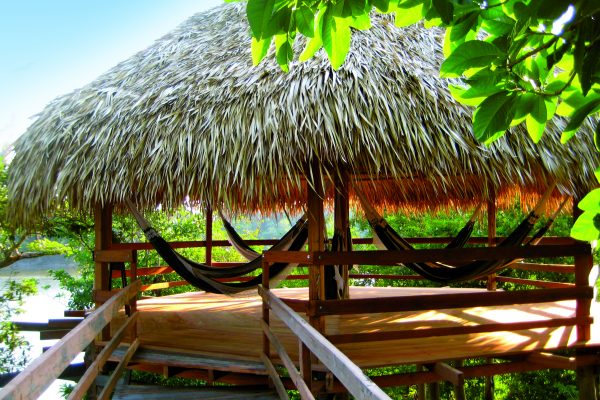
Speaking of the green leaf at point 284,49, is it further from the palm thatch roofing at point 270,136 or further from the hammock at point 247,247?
the hammock at point 247,247

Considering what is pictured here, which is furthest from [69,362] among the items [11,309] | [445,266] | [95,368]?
[11,309]

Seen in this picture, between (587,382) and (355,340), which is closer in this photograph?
(355,340)

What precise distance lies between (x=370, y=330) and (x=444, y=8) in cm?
237

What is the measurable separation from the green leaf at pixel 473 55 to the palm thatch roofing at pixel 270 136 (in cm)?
152

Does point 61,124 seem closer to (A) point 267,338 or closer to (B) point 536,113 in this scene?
(A) point 267,338

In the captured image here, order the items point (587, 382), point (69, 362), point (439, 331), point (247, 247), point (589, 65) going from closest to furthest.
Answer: point (589, 65)
point (69, 362)
point (439, 331)
point (587, 382)
point (247, 247)

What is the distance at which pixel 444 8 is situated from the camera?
73 cm

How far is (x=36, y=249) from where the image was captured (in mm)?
5805

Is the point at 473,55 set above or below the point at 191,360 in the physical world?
above

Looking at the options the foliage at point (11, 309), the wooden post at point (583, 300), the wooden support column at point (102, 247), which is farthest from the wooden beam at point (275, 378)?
the foliage at point (11, 309)

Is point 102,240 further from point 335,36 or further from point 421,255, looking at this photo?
point 335,36

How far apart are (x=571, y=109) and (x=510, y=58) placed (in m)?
0.18

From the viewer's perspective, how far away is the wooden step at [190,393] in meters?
2.33

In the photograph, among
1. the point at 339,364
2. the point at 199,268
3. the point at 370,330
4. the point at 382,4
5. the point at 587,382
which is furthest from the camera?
the point at 199,268
